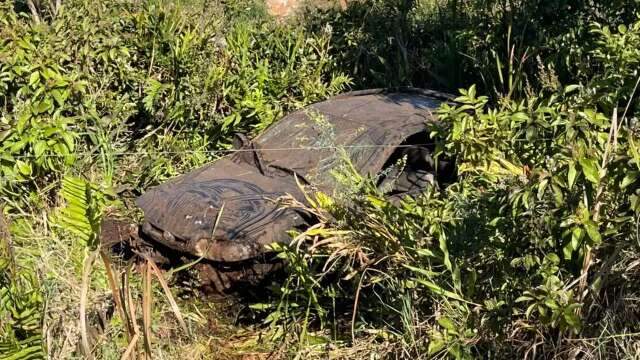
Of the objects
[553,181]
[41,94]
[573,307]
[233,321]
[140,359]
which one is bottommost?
[233,321]

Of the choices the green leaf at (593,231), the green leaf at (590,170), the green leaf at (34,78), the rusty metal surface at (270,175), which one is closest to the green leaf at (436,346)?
the green leaf at (593,231)

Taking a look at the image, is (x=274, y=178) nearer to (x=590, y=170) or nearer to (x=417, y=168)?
(x=417, y=168)

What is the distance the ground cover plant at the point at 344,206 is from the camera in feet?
11.2

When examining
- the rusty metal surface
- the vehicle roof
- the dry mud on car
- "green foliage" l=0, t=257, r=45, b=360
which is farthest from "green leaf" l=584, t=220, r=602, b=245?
"green foliage" l=0, t=257, r=45, b=360

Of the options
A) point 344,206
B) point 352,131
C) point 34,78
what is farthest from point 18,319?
point 34,78

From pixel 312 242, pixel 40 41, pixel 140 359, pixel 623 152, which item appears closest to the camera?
pixel 140 359

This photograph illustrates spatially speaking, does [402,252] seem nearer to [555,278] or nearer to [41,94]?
[555,278]

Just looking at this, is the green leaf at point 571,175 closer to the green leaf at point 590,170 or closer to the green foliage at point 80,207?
the green leaf at point 590,170

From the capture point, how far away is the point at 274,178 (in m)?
5.23

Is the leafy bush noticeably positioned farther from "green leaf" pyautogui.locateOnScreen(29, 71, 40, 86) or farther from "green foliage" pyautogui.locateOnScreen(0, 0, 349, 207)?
"green leaf" pyautogui.locateOnScreen(29, 71, 40, 86)

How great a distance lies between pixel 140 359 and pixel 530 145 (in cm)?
216

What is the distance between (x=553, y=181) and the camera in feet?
10.8

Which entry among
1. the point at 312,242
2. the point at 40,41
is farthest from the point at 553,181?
the point at 40,41

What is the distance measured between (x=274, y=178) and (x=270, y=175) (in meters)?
0.06
